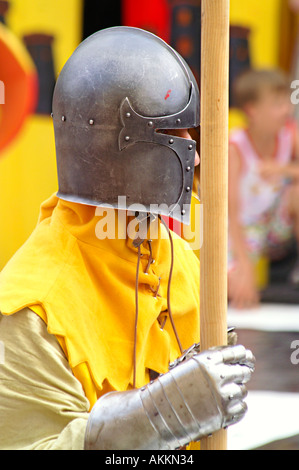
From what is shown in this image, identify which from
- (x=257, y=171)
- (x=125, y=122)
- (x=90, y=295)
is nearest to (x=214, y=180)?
(x=125, y=122)

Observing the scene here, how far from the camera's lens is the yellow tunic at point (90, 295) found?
Answer: 7.56ft

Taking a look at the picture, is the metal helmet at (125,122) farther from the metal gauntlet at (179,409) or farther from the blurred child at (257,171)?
the blurred child at (257,171)

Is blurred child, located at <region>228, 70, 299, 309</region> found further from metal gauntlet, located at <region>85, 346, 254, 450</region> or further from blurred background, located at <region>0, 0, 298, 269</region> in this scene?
metal gauntlet, located at <region>85, 346, 254, 450</region>

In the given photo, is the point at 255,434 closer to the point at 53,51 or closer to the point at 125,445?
the point at 125,445

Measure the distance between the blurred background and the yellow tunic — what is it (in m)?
4.64

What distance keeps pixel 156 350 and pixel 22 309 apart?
52cm

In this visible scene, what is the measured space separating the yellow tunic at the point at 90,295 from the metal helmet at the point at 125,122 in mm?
112

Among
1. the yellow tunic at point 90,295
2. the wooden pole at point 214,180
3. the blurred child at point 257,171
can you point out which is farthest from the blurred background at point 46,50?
the wooden pole at point 214,180

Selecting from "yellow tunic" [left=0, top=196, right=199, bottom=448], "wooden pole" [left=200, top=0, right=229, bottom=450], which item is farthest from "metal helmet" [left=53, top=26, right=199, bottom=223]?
"wooden pole" [left=200, top=0, right=229, bottom=450]

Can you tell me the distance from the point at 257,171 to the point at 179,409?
17.7 ft

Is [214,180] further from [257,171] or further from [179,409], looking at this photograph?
[257,171]

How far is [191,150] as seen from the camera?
2521mm

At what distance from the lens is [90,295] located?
242cm
